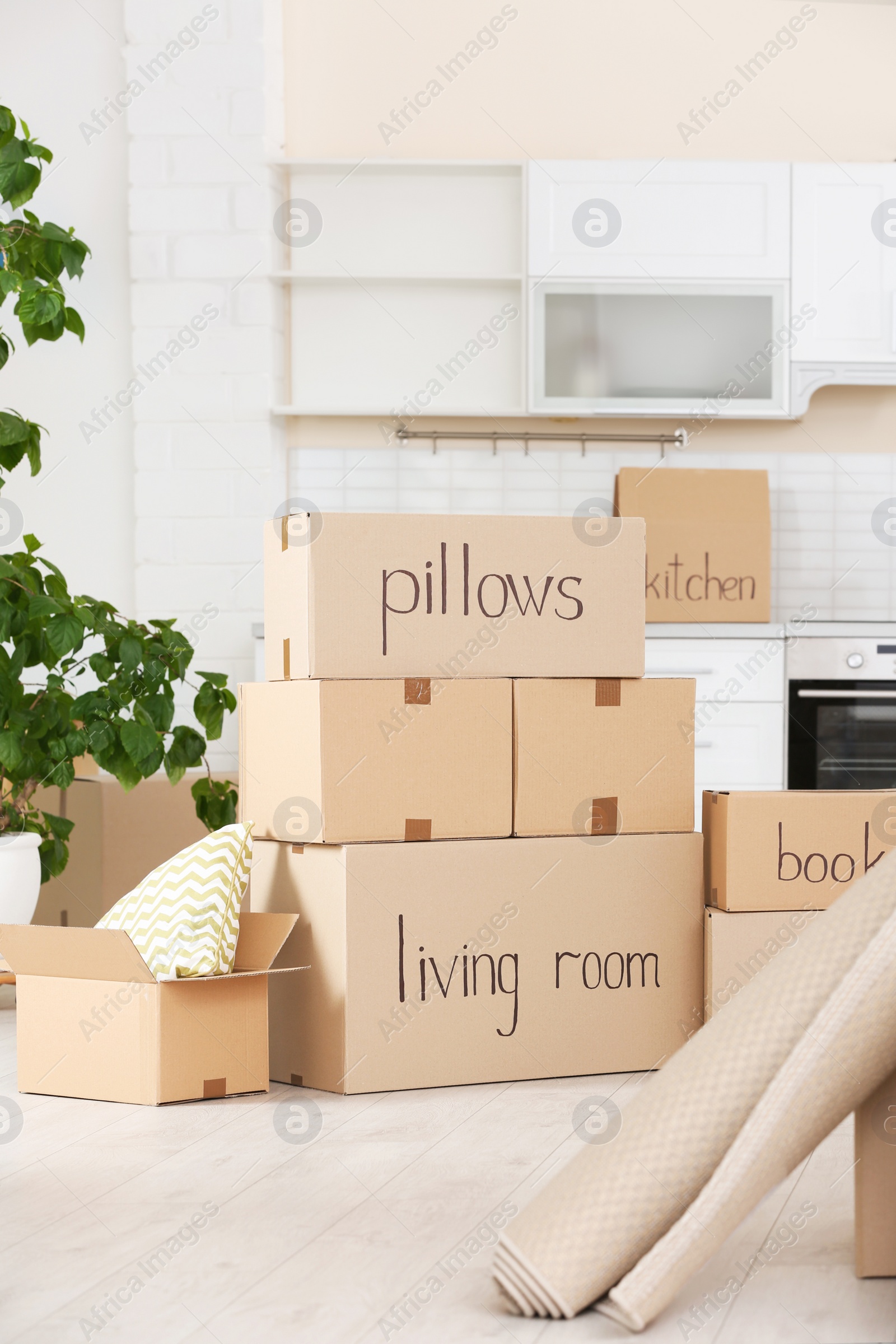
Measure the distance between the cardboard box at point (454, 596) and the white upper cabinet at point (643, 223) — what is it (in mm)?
1748

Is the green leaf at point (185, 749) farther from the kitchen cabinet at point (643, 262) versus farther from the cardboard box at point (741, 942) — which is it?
the kitchen cabinet at point (643, 262)

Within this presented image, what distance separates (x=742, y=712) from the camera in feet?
10.8

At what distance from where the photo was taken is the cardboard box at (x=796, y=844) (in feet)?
6.67

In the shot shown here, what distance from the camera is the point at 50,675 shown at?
2570 mm

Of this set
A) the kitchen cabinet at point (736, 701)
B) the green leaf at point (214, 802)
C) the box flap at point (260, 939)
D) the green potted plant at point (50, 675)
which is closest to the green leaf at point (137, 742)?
the green potted plant at point (50, 675)

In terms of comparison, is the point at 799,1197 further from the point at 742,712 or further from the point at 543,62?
the point at 543,62

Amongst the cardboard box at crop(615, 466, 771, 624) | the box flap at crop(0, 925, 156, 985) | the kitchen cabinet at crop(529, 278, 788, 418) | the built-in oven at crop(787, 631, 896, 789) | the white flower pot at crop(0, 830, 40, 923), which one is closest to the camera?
the box flap at crop(0, 925, 156, 985)

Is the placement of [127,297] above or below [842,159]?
below

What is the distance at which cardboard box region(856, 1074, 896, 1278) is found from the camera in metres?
1.20

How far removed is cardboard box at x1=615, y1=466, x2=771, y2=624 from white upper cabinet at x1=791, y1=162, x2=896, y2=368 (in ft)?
1.42

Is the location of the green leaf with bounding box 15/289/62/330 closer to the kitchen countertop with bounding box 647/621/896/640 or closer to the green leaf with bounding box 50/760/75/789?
the green leaf with bounding box 50/760/75/789

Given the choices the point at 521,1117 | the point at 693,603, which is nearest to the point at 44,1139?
the point at 521,1117

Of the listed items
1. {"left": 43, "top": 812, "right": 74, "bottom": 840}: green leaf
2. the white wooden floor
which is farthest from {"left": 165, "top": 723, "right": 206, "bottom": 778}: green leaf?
the white wooden floor

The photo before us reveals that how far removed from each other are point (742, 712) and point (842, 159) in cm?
176
